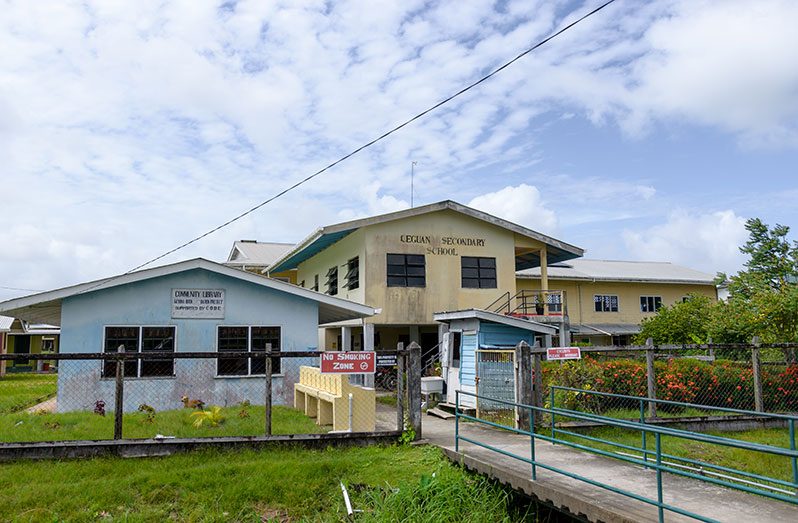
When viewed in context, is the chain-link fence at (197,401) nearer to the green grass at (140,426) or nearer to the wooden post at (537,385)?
the green grass at (140,426)

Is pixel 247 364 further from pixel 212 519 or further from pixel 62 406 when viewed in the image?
pixel 212 519

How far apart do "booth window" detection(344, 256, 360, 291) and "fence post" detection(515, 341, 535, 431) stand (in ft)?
35.7

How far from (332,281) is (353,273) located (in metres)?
2.83

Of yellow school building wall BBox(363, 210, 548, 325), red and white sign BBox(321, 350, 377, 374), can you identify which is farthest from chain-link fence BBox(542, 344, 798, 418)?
yellow school building wall BBox(363, 210, 548, 325)

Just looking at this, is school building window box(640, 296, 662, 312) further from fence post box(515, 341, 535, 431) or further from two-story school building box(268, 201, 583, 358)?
fence post box(515, 341, 535, 431)

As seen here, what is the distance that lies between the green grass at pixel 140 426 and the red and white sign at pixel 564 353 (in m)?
4.46

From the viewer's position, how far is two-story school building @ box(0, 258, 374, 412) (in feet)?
51.5

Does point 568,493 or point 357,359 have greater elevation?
point 357,359

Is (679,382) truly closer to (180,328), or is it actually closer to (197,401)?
(197,401)

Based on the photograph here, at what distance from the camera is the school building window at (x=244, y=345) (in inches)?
661

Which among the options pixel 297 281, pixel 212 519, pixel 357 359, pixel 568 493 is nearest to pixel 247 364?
pixel 357 359

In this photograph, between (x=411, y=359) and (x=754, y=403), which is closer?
(x=411, y=359)

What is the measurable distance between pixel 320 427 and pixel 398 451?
8.24 feet

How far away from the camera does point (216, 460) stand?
9.91 metres
